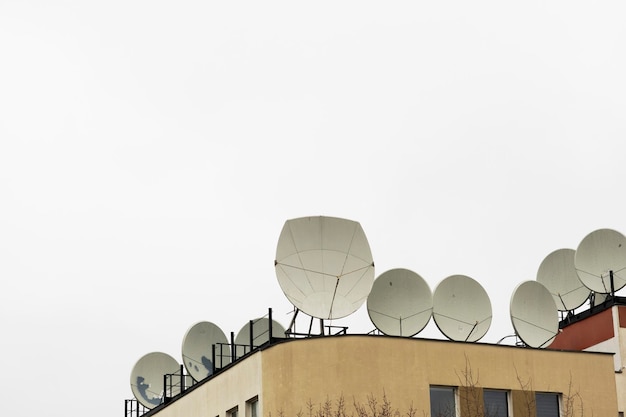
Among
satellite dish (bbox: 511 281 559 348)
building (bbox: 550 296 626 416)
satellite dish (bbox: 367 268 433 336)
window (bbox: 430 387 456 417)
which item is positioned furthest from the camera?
building (bbox: 550 296 626 416)

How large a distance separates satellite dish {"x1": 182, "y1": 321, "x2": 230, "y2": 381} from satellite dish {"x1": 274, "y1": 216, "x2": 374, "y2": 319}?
362 inches

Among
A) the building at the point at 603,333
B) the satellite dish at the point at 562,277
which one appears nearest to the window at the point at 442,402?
the building at the point at 603,333

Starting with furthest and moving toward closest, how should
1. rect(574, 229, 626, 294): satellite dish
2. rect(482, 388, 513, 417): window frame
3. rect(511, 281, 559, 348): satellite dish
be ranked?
rect(574, 229, 626, 294): satellite dish
rect(511, 281, 559, 348): satellite dish
rect(482, 388, 513, 417): window frame

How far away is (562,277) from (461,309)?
9.63m

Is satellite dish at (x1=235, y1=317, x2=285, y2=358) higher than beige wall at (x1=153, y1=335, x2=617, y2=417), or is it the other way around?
satellite dish at (x1=235, y1=317, x2=285, y2=358)

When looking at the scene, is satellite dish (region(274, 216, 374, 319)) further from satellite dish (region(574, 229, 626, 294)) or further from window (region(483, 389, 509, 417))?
satellite dish (region(574, 229, 626, 294))

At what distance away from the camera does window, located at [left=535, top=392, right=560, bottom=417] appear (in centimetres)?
4200

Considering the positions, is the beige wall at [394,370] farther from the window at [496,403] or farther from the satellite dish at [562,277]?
the satellite dish at [562,277]

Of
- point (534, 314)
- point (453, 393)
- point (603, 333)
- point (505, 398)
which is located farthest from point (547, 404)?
point (603, 333)

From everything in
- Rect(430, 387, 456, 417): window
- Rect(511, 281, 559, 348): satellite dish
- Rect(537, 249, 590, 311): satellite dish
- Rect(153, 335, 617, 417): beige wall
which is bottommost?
Rect(430, 387, 456, 417): window

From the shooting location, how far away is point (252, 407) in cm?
4088

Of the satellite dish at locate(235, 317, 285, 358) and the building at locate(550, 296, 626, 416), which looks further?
the satellite dish at locate(235, 317, 285, 358)

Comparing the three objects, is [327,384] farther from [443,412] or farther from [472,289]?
[472,289]

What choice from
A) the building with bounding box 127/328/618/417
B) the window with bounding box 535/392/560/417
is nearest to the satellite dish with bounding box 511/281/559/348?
the building with bounding box 127/328/618/417
